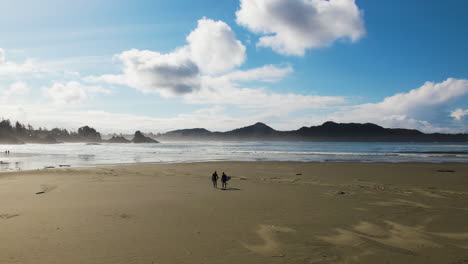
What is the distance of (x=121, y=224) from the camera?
32.0 ft

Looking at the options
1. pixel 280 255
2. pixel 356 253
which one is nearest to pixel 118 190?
pixel 280 255

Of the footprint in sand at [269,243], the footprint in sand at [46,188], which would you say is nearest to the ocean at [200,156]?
the footprint in sand at [46,188]

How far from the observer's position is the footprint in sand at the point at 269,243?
7293 millimetres

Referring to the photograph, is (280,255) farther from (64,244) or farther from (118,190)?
(118,190)

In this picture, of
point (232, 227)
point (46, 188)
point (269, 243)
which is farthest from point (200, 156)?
point (269, 243)

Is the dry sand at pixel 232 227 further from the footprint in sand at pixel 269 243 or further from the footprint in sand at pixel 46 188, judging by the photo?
the footprint in sand at pixel 46 188

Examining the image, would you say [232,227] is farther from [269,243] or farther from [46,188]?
[46,188]

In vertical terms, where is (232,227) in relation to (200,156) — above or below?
above

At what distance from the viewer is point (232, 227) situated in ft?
31.0

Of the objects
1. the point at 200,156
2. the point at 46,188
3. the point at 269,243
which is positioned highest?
the point at 269,243

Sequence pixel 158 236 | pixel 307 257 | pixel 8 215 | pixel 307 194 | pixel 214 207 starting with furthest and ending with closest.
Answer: pixel 307 194 < pixel 214 207 < pixel 8 215 < pixel 158 236 < pixel 307 257

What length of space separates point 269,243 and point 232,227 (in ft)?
6.18

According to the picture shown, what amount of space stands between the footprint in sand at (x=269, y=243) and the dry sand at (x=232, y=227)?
1.1 inches

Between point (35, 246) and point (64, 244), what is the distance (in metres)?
0.73
